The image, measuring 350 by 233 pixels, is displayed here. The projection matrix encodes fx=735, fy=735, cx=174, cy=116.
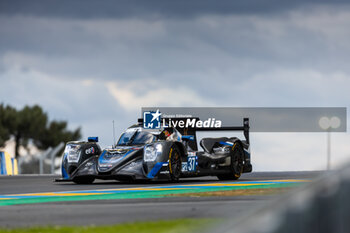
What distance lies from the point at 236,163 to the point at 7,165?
14207 mm

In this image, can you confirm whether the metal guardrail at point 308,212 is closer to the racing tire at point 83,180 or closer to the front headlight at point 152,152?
the front headlight at point 152,152

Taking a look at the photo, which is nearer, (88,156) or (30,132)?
(88,156)

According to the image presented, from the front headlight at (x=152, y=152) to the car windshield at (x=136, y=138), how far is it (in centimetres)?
79

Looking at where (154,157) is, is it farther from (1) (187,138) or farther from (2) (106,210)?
(2) (106,210)

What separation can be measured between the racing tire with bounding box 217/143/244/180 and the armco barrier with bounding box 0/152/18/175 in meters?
13.3

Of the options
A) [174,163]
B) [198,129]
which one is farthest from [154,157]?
[198,129]

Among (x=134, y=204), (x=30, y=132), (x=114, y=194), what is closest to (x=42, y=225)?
(x=134, y=204)

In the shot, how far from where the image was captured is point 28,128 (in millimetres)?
71250

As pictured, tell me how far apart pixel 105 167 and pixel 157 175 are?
1237 mm

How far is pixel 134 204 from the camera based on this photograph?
10461mm

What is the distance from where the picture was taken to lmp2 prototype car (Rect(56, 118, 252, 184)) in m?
17.2

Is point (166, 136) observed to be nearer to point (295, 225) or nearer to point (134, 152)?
point (134, 152)

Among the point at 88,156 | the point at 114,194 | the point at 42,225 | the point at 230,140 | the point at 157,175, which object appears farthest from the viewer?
the point at 230,140

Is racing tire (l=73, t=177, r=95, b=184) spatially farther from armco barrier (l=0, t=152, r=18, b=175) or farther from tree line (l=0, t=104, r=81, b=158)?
tree line (l=0, t=104, r=81, b=158)
